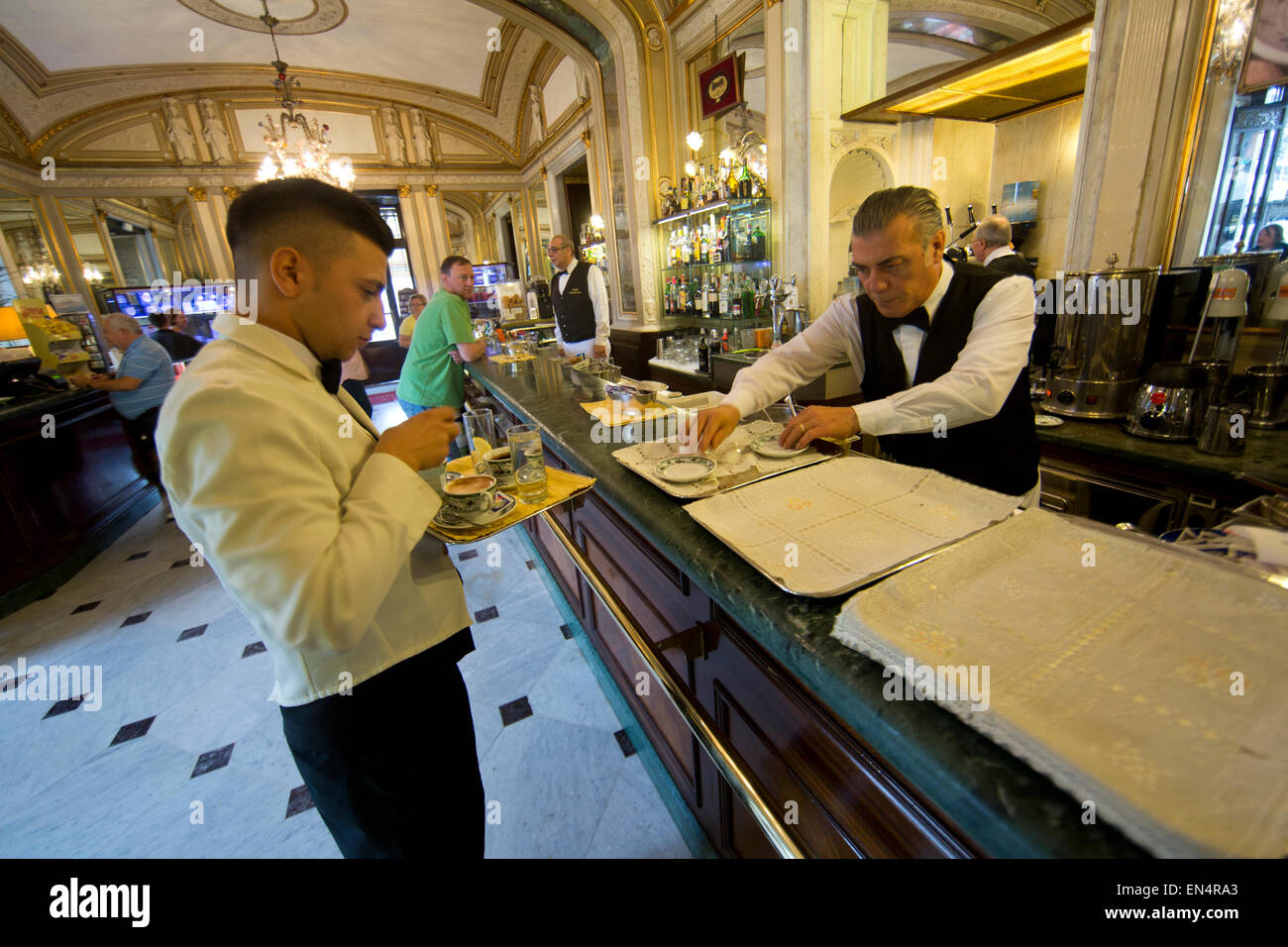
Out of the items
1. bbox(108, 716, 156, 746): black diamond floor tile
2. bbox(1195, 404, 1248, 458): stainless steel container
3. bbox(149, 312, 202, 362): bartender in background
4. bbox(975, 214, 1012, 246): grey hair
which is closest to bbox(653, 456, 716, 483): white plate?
bbox(1195, 404, 1248, 458): stainless steel container

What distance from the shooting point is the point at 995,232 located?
4043 millimetres

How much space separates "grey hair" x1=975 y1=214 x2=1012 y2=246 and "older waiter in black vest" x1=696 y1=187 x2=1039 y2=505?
10.3 ft

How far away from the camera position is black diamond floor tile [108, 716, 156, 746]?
237 cm

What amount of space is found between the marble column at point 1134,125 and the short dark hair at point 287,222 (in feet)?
9.96

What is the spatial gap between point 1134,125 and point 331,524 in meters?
3.36

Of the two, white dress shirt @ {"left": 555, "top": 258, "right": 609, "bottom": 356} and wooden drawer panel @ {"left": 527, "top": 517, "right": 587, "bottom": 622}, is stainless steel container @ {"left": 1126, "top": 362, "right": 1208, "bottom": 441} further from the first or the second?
white dress shirt @ {"left": 555, "top": 258, "right": 609, "bottom": 356}

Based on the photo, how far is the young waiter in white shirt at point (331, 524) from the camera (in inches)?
27.5

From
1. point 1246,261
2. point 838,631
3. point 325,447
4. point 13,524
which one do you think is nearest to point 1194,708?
point 838,631

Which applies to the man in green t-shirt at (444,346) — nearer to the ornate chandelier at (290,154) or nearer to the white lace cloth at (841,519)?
the white lace cloth at (841,519)

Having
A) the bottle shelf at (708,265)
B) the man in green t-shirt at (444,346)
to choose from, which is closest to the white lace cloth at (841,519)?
the man in green t-shirt at (444,346)

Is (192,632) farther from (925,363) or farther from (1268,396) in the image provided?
(1268,396)

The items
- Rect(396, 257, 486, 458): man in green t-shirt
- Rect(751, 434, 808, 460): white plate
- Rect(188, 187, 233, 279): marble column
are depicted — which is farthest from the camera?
Rect(188, 187, 233, 279): marble column
